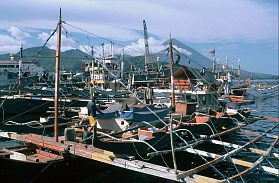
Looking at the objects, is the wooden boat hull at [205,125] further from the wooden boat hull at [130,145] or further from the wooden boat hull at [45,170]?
the wooden boat hull at [45,170]

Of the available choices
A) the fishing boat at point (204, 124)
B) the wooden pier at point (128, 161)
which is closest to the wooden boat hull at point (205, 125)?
the fishing boat at point (204, 124)

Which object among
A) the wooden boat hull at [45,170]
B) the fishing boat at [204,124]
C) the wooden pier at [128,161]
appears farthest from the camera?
the fishing boat at [204,124]

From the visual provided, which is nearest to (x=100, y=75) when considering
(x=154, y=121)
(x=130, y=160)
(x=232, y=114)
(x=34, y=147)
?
(x=232, y=114)

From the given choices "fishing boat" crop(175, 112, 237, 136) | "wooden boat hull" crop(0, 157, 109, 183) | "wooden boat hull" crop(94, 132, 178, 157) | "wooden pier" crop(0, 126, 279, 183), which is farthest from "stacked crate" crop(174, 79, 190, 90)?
"wooden boat hull" crop(0, 157, 109, 183)

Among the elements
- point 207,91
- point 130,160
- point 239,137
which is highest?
point 207,91

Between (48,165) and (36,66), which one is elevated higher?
(36,66)

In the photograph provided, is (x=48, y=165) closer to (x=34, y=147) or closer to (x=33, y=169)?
(x=33, y=169)

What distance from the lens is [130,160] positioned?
42.9 feet

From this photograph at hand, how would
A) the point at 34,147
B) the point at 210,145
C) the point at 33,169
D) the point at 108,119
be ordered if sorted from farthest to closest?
the point at 210,145 → the point at 108,119 → the point at 34,147 → the point at 33,169

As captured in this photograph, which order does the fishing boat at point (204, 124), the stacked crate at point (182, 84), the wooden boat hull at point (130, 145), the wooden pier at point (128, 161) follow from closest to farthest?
the wooden pier at point (128, 161) < the wooden boat hull at point (130, 145) < the fishing boat at point (204, 124) < the stacked crate at point (182, 84)

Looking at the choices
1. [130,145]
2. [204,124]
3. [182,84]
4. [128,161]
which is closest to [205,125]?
[204,124]

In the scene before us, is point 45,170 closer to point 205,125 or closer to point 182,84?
point 205,125

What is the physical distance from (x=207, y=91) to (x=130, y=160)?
2048cm

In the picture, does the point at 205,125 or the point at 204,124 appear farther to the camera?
the point at 205,125
